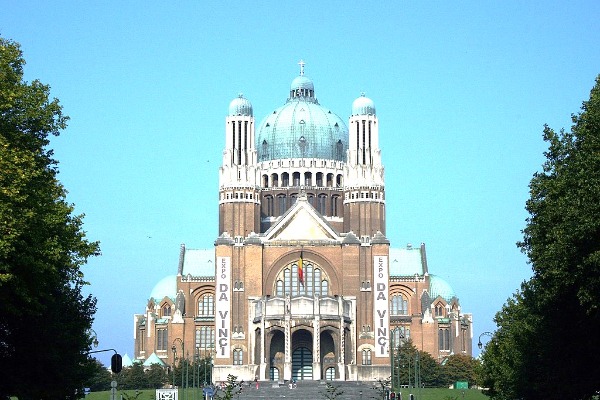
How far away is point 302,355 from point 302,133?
2562 centimetres

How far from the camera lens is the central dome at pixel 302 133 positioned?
455 ft

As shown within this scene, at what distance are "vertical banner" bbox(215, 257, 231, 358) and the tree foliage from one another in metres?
60.1

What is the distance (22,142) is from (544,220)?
2157 cm

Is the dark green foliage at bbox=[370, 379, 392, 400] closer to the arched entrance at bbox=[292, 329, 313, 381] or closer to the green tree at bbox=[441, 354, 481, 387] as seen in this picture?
the arched entrance at bbox=[292, 329, 313, 381]

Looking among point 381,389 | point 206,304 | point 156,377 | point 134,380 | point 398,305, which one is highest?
point 206,304

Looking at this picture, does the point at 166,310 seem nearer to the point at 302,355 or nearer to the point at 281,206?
the point at 281,206

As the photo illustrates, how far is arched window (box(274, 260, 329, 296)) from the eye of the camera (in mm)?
126938

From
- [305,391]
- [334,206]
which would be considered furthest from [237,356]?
[334,206]

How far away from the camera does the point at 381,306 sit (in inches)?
4938

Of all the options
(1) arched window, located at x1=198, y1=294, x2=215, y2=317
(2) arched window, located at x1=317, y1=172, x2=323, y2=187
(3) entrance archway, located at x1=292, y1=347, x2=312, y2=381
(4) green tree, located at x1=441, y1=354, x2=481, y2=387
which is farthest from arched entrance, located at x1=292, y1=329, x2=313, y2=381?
(1) arched window, located at x1=198, y1=294, x2=215, y2=317

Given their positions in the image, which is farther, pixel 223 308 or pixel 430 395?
pixel 223 308

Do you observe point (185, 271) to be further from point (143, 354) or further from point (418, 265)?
point (418, 265)

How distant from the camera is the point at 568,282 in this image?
50.9 metres

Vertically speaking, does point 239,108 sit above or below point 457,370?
above
